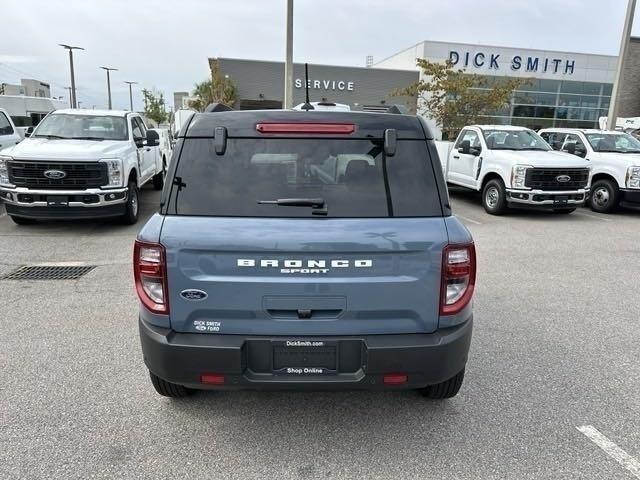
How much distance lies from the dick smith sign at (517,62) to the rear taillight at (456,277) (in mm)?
36071

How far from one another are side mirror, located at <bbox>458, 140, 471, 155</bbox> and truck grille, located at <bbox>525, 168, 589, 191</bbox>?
2107mm

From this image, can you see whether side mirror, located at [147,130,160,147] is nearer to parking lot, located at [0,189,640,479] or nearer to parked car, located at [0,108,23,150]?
parked car, located at [0,108,23,150]

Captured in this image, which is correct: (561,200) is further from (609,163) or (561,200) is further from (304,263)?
(304,263)

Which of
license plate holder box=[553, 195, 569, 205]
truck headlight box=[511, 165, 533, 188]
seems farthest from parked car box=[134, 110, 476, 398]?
license plate holder box=[553, 195, 569, 205]

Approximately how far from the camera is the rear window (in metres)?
2.70

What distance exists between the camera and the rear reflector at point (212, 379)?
Answer: 2660 mm

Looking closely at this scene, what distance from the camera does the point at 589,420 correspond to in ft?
10.6

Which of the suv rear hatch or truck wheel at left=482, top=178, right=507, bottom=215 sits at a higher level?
the suv rear hatch

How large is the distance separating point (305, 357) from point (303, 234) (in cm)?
66

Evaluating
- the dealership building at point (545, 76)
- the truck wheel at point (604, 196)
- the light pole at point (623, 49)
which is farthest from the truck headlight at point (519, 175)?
the dealership building at point (545, 76)

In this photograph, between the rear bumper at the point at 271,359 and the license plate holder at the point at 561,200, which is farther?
the license plate holder at the point at 561,200

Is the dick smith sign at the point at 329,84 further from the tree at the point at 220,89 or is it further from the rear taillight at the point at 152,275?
the rear taillight at the point at 152,275

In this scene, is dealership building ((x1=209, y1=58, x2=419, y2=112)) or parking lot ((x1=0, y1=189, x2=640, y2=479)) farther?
dealership building ((x1=209, y1=58, x2=419, y2=112))

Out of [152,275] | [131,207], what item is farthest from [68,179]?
[152,275]
